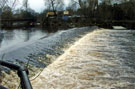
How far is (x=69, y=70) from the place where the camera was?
18.9 feet

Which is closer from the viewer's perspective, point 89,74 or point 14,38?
point 89,74

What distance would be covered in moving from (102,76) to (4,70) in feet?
8.91

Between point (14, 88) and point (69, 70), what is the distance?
6.39 feet

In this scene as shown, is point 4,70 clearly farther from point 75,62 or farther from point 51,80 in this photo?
point 75,62

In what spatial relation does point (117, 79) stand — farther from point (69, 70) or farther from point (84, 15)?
point (84, 15)

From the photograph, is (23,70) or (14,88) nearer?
(23,70)

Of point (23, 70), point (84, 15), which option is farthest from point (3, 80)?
point (84, 15)

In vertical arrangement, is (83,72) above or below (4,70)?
below

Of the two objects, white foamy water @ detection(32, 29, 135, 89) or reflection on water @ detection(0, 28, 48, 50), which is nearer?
white foamy water @ detection(32, 29, 135, 89)

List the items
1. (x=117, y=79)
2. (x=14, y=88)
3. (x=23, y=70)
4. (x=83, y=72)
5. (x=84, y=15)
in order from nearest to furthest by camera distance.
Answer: (x=23, y=70)
(x=14, y=88)
(x=117, y=79)
(x=83, y=72)
(x=84, y=15)

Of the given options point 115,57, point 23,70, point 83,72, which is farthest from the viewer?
point 115,57

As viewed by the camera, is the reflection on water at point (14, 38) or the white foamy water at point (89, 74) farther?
the reflection on water at point (14, 38)

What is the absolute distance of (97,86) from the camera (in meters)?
4.48

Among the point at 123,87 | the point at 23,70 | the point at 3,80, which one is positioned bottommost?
the point at 123,87
